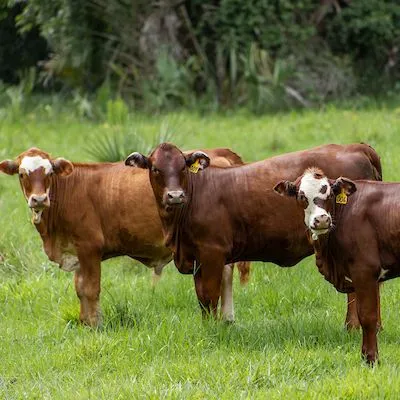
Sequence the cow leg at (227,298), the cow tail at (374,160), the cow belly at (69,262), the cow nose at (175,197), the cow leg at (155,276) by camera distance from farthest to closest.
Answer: the cow leg at (155,276), the cow belly at (69,262), the cow leg at (227,298), the cow tail at (374,160), the cow nose at (175,197)

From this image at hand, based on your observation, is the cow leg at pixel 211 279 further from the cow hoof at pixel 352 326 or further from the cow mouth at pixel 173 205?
the cow hoof at pixel 352 326

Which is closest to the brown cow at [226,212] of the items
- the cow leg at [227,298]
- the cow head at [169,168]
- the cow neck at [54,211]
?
the cow head at [169,168]

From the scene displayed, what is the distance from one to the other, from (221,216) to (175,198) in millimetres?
579

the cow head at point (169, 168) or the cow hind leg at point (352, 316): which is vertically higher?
the cow head at point (169, 168)

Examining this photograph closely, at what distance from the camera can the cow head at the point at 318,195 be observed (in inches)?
270

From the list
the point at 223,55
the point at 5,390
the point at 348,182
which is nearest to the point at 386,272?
the point at 348,182

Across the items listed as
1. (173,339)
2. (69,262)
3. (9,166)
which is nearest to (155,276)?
(69,262)

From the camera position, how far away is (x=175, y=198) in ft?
25.0

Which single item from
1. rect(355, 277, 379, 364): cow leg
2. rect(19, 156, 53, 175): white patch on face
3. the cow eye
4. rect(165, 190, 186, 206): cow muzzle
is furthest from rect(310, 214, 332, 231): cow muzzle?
rect(19, 156, 53, 175): white patch on face

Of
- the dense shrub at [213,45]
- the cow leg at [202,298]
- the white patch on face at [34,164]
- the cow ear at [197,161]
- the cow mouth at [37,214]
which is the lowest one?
the dense shrub at [213,45]

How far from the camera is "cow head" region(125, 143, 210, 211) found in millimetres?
7770

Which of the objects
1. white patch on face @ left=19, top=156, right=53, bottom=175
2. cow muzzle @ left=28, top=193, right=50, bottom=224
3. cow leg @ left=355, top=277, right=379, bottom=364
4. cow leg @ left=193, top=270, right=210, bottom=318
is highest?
white patch on face @ left=19, top=156, right=53, bottom=175

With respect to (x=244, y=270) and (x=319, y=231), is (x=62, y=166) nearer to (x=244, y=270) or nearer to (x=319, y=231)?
(x=244, y=270)

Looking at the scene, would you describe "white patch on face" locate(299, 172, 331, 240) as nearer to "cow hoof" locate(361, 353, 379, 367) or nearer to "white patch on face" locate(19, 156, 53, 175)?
"cow hoof" locate(361, 353, 379, 367)
